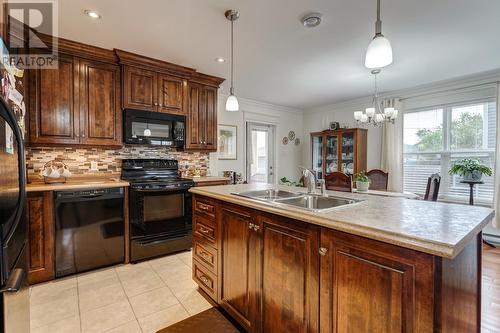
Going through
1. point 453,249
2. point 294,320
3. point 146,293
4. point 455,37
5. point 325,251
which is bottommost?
point 146,293

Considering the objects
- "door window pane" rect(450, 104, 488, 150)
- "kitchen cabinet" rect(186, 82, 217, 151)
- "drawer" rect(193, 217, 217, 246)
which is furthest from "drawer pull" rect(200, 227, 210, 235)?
"door window pane" rect(450, 104, 488, 150)

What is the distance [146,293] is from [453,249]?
7.68ft

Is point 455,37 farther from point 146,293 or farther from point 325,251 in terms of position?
point 146,293

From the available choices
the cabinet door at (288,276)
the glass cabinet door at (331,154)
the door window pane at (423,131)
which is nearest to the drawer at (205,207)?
the cabinet door at (288,276)

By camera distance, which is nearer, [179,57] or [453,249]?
[453,249]

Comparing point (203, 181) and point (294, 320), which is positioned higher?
point (203, 181)

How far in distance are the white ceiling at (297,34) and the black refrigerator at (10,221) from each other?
1537mm

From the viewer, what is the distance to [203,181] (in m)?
3.38

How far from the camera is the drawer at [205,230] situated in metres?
1.96

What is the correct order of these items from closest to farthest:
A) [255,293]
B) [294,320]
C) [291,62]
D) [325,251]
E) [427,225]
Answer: [427,225] < [325,251] < [294,320] < [255,293] < [291,62]

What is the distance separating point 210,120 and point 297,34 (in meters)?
1.89

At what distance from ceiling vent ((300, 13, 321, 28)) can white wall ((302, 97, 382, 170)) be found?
3.16m

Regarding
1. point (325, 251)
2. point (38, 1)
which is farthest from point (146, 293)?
point (38, 1)

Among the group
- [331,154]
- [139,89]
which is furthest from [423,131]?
[139,89]
